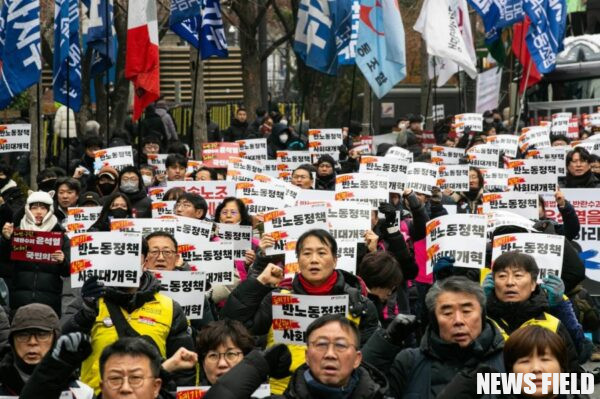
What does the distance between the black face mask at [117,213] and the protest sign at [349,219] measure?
5.13 ft

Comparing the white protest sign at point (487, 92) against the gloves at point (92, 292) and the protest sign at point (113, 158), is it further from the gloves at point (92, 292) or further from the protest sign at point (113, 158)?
the gloves at point (92, 292)

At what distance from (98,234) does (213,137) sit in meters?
17.1

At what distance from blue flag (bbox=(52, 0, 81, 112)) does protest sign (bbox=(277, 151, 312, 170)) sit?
2.57 m

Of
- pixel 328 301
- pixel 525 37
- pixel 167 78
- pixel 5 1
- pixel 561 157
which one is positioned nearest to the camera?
pixel 328 301

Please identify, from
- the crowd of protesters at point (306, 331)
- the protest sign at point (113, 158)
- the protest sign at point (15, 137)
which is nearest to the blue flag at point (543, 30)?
the protest sign at point (113, 158)

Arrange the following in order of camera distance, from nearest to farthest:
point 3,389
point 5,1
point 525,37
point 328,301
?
point 3,389 → point 328,301 → point 5,1 → point 525,37

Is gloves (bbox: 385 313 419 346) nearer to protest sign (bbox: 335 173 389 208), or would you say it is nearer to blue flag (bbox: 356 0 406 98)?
protest sign (bbox: 335 173 389 208)

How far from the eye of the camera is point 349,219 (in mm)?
10516

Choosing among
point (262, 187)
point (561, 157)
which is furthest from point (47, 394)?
point (561, 157)

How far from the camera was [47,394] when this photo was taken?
6.07 metres

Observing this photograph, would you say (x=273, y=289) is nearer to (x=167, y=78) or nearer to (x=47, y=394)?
(x=47, y=394)

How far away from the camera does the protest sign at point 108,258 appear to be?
791 centimetres

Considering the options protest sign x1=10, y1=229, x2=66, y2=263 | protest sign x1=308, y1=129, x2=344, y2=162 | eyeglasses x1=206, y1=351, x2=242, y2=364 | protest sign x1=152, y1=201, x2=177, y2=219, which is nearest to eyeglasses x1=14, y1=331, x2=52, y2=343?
eyeglasses x1=206, y1=351, x2=242, y2=364
